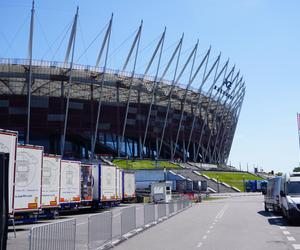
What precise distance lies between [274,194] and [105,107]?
5242cm

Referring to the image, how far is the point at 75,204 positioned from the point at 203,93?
2481 inches

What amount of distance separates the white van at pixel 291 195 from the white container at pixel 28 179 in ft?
36.1

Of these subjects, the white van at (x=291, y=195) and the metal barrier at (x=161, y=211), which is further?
the metal barrier at (x=161, y=211)

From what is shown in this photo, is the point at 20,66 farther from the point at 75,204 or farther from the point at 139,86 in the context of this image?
the point at 75,204

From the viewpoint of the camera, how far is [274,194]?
24.8 m

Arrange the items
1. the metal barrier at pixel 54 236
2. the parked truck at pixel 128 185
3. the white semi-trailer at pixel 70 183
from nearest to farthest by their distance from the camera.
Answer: the metal barrier at pixel 54 236 < the white semi-trailer at pixel 70 183 < the parked truck at pixel 128 185

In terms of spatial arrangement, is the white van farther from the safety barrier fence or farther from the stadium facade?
the stadium facade

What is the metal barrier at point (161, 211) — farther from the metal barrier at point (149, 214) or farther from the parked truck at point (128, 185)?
the parked truck at point (128, 185)

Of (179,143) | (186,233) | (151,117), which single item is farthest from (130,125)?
(186,233)

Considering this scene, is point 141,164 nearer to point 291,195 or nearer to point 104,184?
point 104,184

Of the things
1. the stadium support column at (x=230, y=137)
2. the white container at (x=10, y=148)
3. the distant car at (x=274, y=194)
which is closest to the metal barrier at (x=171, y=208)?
the distant car at (x=274, y=194)

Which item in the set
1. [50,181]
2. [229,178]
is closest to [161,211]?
A: [50,181]

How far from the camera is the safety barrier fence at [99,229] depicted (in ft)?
26.2

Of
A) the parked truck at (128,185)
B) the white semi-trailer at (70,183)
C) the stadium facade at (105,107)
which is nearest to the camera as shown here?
the white semi-trailer at (70,183)
